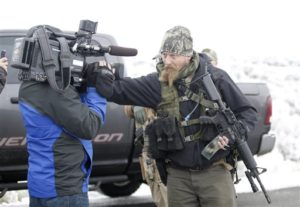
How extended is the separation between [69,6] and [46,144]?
54.0ft

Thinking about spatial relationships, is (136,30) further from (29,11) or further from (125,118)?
(125,118)

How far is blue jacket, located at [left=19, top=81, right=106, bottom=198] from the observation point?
Answer: 10.4 feet

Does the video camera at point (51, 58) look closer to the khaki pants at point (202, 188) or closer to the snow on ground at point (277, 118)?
the khaki pants at point (202, 188)

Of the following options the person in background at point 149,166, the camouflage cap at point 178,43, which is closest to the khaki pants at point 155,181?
the person in background at point 149,166

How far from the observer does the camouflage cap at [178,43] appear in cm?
393

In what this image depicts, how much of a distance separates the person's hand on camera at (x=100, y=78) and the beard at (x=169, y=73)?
70 centimetres

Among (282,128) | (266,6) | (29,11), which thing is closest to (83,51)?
(282,128)

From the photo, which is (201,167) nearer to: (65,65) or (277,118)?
(65,65)

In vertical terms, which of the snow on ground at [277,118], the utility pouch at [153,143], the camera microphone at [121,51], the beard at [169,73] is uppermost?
the camera microphone at [121,51]

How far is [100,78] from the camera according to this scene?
328 centimetres

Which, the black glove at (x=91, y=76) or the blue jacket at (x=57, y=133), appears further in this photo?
the black glove at (x=91, y=76)

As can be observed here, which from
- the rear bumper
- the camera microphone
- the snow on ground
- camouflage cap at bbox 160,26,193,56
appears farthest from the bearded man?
the snow on ground

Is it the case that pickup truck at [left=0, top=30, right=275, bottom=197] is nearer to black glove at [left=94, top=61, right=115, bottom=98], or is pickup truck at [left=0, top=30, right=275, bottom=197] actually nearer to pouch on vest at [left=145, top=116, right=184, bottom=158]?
pouch on vest at [left=145, top=116, right=184, bottom=158]

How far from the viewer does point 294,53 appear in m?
18.5
